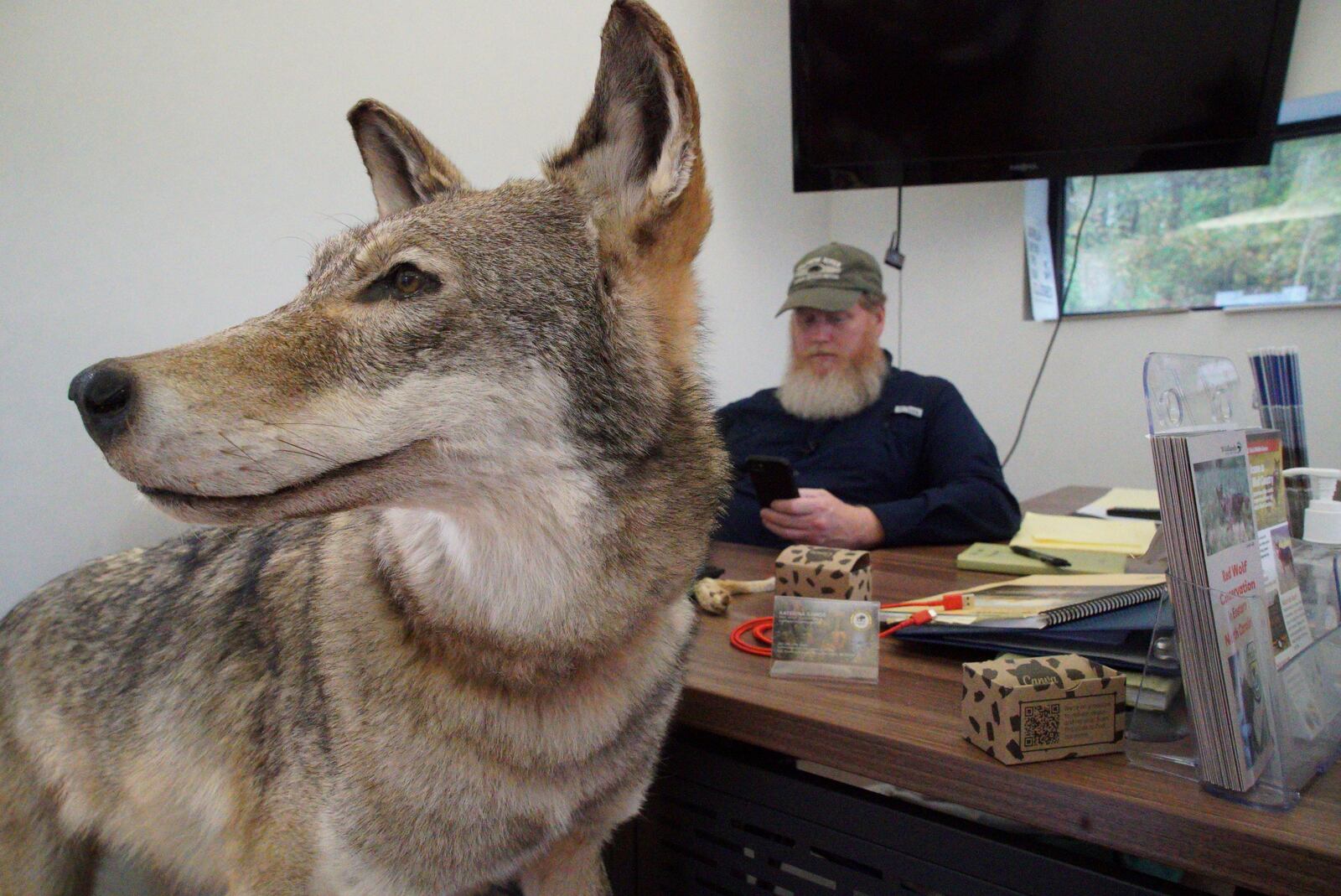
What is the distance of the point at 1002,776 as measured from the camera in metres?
0.71

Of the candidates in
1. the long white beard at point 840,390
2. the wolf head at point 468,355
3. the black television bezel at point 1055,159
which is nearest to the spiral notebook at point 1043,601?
the wolf head at point 468,355

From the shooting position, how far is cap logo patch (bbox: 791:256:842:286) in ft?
7.62

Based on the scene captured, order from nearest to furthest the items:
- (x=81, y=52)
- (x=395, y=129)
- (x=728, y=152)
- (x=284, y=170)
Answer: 1. (x=395, y=129)
2. (x=81, y=52)
3. (x=284, y=170)
4. (x=728, y=152)

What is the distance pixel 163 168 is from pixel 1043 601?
1542 mm

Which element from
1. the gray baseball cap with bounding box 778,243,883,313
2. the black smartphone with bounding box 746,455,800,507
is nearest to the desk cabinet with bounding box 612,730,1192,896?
the black smartphone with bounding box 746,455,800,507

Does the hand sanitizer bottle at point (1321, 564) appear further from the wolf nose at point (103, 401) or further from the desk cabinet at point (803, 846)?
the wolf nose at point (103, 401)

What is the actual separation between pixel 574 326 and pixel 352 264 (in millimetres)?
243

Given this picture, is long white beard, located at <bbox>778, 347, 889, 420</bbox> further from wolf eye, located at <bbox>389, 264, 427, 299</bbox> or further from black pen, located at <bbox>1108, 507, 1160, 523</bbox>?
wolf eye, located at <bbox>389, 264, 427, 299</bbox>

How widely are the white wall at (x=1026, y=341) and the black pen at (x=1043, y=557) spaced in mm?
1893

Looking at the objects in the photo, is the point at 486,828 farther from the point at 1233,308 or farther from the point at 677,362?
the point at 1233,308

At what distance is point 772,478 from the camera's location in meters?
1.72

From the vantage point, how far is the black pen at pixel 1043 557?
4.58 ft

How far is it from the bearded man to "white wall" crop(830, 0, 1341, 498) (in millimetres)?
1209

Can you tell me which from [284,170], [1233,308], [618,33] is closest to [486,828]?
[618,33]
